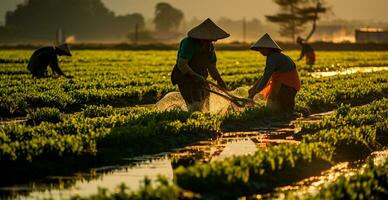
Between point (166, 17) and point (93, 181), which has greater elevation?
point (166, 17)

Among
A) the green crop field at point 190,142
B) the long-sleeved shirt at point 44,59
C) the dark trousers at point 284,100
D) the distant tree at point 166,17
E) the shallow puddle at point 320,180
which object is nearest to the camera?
the green crop field at point 190,142

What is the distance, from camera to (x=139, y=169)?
426 inches

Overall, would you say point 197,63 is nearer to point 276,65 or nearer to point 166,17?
point 276,65

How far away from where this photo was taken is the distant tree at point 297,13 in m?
92.4

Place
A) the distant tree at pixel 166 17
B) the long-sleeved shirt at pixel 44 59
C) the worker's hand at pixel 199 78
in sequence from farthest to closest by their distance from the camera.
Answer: the distant tree at pixel 166 17 → the long-sleeved shirt at pixel 44 59 → the worker's hand at pixel 199 78

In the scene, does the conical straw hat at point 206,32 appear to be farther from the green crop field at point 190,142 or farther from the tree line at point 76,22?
the tree line at point 76,22

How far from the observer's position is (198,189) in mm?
8977

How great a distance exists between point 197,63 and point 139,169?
524 cm

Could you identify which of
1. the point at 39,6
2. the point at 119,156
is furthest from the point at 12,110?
the point at 39,6

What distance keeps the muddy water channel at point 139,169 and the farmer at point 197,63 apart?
1.49m

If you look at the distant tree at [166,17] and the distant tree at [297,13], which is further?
the distant tree at [166,17]

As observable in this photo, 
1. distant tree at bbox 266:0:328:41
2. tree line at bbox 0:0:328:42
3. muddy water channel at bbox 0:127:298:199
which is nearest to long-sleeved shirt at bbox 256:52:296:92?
muddy water channel at bbox 0:127:298:199

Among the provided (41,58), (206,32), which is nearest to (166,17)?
(41,58)

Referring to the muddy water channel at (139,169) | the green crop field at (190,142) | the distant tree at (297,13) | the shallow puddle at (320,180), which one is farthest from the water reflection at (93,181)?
the distant tree at (297,13)
